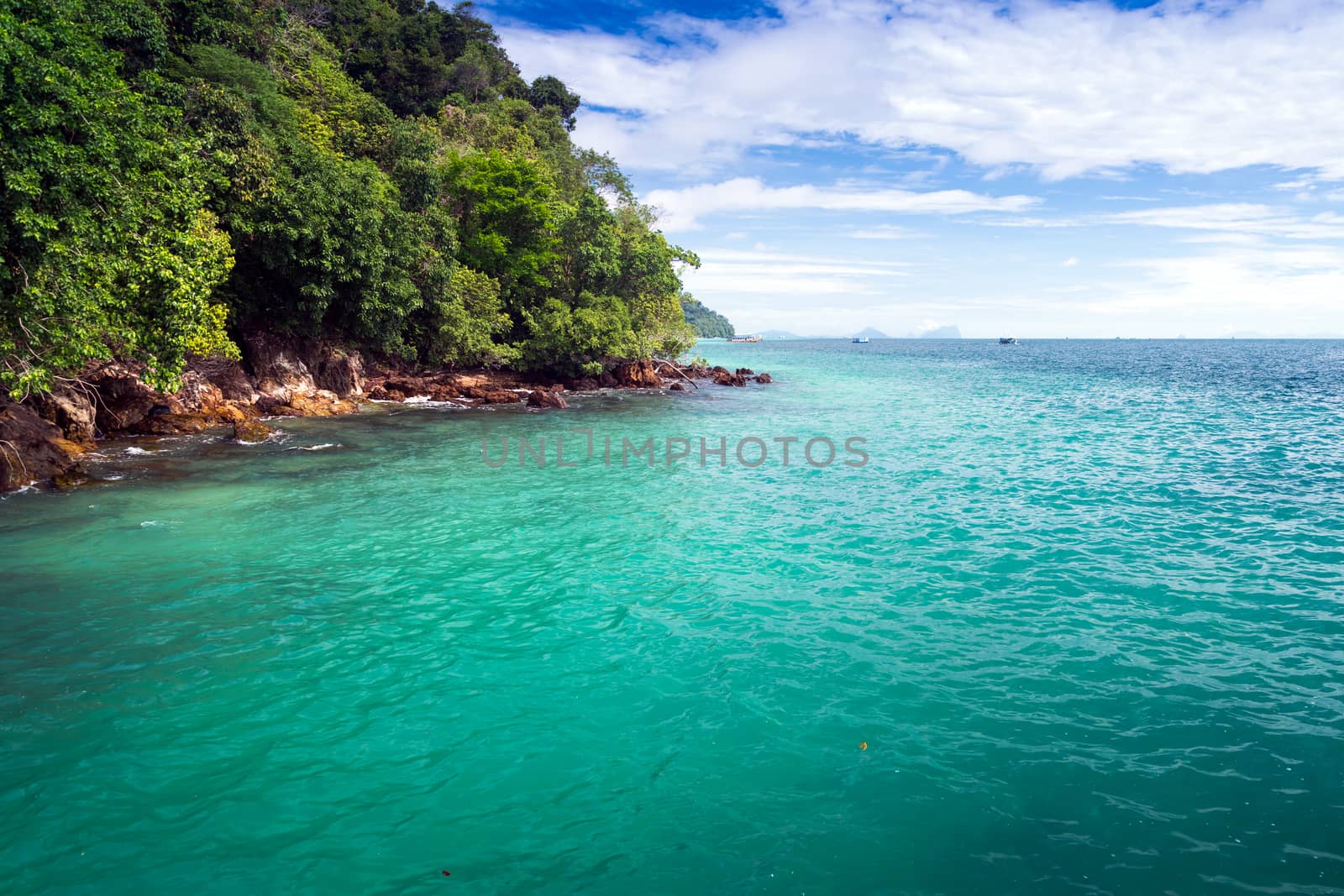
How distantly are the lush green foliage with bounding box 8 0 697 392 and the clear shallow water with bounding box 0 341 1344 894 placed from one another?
542 centimetres

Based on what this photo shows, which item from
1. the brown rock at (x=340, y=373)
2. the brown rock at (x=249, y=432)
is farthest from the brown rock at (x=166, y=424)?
the brown rock at (x=340, y=373)

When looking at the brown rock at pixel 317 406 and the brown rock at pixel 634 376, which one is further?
the brown rock at pixel 634 376

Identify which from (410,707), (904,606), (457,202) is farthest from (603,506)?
(457,202)

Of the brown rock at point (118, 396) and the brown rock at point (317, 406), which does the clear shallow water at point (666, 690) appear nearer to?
the brown rock at point (118, 396)

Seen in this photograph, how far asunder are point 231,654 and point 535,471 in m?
12.8

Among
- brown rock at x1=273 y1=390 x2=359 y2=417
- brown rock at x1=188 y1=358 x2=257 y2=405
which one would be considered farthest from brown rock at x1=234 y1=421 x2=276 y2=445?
brown rock at x1=188 y1=358 x2=257 y2=405

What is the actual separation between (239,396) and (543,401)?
14.1 metres

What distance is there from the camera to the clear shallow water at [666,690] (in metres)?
6.05

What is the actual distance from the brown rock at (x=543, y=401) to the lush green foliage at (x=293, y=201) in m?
5.32

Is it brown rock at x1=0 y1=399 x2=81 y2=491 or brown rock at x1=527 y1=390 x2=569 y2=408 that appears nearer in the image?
brown rock at x1=0 y1=399 x2=81 y2=491

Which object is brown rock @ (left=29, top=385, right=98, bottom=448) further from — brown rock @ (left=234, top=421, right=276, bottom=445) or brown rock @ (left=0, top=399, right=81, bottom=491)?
brown rock @ (left=234, top=421, right=276, bottom=445)

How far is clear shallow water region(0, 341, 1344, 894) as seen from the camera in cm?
605

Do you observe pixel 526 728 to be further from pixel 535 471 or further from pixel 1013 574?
pixel 535 471

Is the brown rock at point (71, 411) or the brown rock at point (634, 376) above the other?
the brown rock at point (634, 376)
